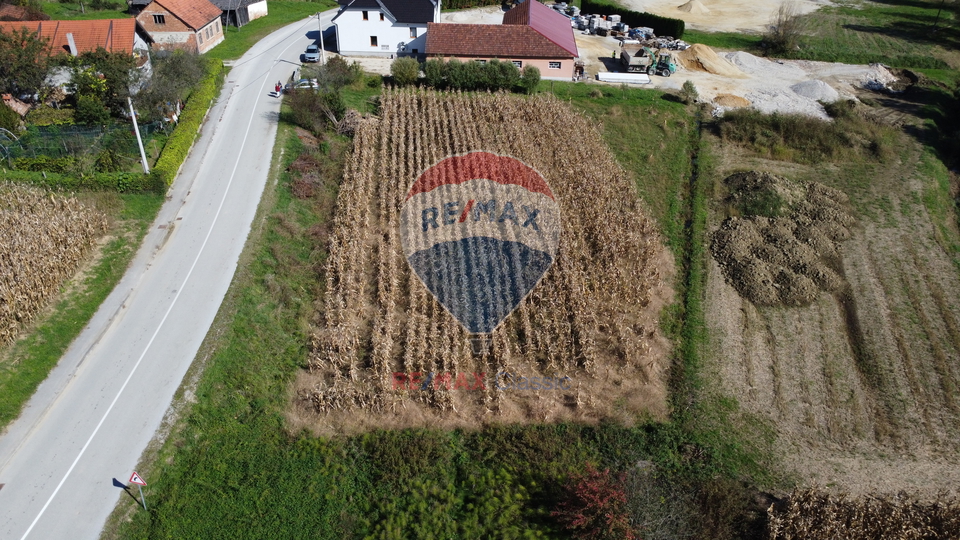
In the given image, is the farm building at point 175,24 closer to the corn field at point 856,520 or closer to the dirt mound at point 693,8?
the dirt mound at point 693,8

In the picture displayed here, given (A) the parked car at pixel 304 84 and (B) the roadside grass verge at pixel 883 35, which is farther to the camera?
(B) the roadside grass verge at pixel 883 35

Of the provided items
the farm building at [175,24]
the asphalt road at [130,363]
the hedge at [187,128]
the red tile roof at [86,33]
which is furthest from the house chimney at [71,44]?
the asphalt road at [130,363]

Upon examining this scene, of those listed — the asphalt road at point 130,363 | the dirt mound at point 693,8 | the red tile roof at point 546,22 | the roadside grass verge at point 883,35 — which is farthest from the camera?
the dirt mound at point 693,8

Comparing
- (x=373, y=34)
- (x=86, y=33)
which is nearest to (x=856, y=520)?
(x=373, y=34)

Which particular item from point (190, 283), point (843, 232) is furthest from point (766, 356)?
point (190, 283)

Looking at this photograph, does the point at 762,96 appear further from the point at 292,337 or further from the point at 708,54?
the point at 292,337

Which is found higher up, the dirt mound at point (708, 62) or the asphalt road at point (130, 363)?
the dirt mound at point (708, 62)

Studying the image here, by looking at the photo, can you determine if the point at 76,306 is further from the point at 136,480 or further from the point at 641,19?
the point at 641,19

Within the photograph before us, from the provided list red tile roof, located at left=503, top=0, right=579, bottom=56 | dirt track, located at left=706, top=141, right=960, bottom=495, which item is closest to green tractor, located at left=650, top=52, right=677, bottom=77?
red tile roof, located at left=503, top=0, right=579, bottom=56
